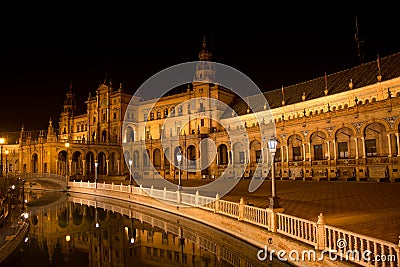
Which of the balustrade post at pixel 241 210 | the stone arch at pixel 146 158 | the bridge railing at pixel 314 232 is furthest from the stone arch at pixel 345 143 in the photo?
the stone arch at pixel 146 158

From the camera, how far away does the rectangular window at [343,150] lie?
32.8 meters

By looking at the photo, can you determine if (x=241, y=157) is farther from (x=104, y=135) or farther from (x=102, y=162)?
(x=104, y=135)

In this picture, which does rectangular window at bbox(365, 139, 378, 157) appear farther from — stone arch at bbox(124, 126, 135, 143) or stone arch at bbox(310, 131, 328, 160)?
stone arch at bbox(124, 126, 135, 143)

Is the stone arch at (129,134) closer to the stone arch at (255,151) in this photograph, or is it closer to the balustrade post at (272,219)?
the stone arch at (255,151)

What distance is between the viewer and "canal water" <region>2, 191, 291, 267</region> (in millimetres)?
12086

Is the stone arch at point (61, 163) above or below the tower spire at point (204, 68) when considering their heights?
below

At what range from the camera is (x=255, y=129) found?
40.0 metres

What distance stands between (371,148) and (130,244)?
25389 millimetres

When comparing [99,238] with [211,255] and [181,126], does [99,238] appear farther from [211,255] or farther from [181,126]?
[181,126]

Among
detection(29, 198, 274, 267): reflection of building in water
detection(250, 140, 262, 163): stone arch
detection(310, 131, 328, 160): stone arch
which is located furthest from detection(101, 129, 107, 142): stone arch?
detection(310, 131, 328, 160): stone arch

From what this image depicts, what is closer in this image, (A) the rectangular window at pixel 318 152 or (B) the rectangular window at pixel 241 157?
(A) the rectangular window at pixel 318 152

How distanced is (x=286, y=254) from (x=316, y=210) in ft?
15.3

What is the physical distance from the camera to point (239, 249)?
1262cm

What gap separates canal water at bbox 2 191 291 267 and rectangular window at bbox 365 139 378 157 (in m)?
20.7
